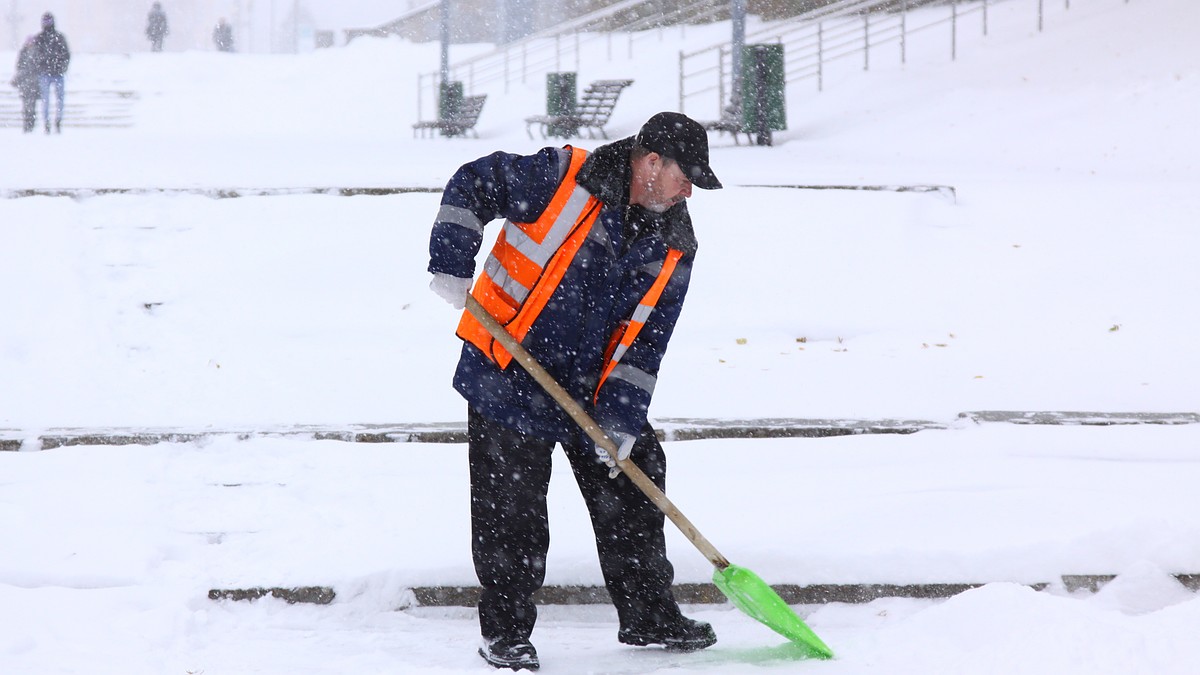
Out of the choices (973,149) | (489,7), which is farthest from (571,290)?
(489,7)

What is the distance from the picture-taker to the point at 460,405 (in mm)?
5371

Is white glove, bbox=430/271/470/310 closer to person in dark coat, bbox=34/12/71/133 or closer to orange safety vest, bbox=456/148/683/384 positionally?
orange safety vest, bbox=456/148/683/384

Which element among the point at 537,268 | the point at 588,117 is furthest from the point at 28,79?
the point at 537,268

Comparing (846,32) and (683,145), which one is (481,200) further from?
(846,32)

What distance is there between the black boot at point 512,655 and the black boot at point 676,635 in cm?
34

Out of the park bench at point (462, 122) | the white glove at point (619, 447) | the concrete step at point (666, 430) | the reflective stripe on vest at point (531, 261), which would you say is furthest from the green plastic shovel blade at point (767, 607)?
the park bench at point (462, 122)

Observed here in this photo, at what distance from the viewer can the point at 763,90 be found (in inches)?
522

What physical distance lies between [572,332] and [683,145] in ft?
1.97

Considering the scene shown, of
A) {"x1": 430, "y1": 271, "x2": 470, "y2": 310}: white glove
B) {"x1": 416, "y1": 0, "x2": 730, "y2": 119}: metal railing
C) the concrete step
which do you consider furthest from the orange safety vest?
{"x1": 416, "y1": 0, "x2": 730, "y2": 119}: metal railing

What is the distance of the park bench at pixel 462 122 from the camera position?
16156 millimetres

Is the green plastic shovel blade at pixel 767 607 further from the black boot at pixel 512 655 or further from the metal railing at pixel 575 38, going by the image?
the metal railing at pixel 575 38

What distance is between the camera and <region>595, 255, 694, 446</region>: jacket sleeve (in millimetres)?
3195

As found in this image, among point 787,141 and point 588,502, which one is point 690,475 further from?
point 787,141

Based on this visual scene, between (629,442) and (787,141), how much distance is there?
11015mm
